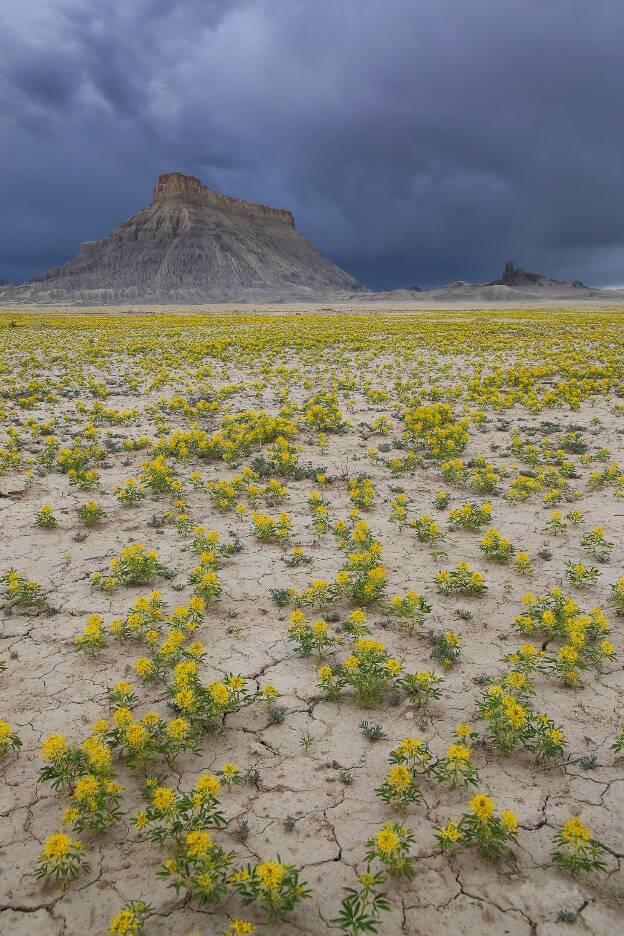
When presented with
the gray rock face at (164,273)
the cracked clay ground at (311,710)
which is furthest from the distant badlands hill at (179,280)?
the cracked clay ground at (311,710)

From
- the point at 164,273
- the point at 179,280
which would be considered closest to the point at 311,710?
the point at 179,280

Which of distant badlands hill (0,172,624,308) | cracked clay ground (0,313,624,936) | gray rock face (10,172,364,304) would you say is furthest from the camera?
gray rock face (10,172,364,304)

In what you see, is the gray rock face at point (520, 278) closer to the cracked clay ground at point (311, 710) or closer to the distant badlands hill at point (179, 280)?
the distant badlands hill at point (179, 280)

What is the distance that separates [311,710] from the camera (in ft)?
13.9

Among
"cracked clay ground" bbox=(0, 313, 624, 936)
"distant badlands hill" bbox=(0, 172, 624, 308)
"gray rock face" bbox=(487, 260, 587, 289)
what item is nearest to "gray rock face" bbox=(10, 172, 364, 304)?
"distant badlands hill" bbox=(0, 172, 624, 308)

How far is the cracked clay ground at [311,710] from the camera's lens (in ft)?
9.30

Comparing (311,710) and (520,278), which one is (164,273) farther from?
(311,710)

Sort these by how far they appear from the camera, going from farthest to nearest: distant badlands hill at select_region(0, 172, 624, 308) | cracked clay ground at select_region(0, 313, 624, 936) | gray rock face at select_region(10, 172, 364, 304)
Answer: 1. gray rock face at select_region(10, 172, 364, 304)
2. distant badlands hill at select_region(0, 172, 624, 308)
3. cracked clay ground at select_region(0, 313, 624, 936)

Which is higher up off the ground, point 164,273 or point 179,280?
point 164,273

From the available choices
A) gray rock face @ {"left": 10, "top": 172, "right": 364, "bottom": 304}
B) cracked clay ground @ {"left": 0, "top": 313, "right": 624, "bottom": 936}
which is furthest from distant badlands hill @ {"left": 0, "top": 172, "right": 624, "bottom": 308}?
cracked clay ground @ {"left": 0, "top": 313, "right": 624, "bottom": 936}

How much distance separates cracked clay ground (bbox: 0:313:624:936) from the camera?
9.30 ft

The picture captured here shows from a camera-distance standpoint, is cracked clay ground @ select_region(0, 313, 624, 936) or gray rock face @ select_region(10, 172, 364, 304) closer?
cracked clay ground @ select_region(0, 313, 624, 936)

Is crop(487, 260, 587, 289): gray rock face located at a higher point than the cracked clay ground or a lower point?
higher

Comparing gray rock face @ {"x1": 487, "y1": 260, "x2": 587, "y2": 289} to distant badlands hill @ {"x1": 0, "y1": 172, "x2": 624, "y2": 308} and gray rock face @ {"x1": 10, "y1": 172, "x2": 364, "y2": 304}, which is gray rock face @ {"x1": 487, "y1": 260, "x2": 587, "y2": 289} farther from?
gray rock face @ {"x1": 10, "y1": 172, "x2": 364, "y2": 304}
